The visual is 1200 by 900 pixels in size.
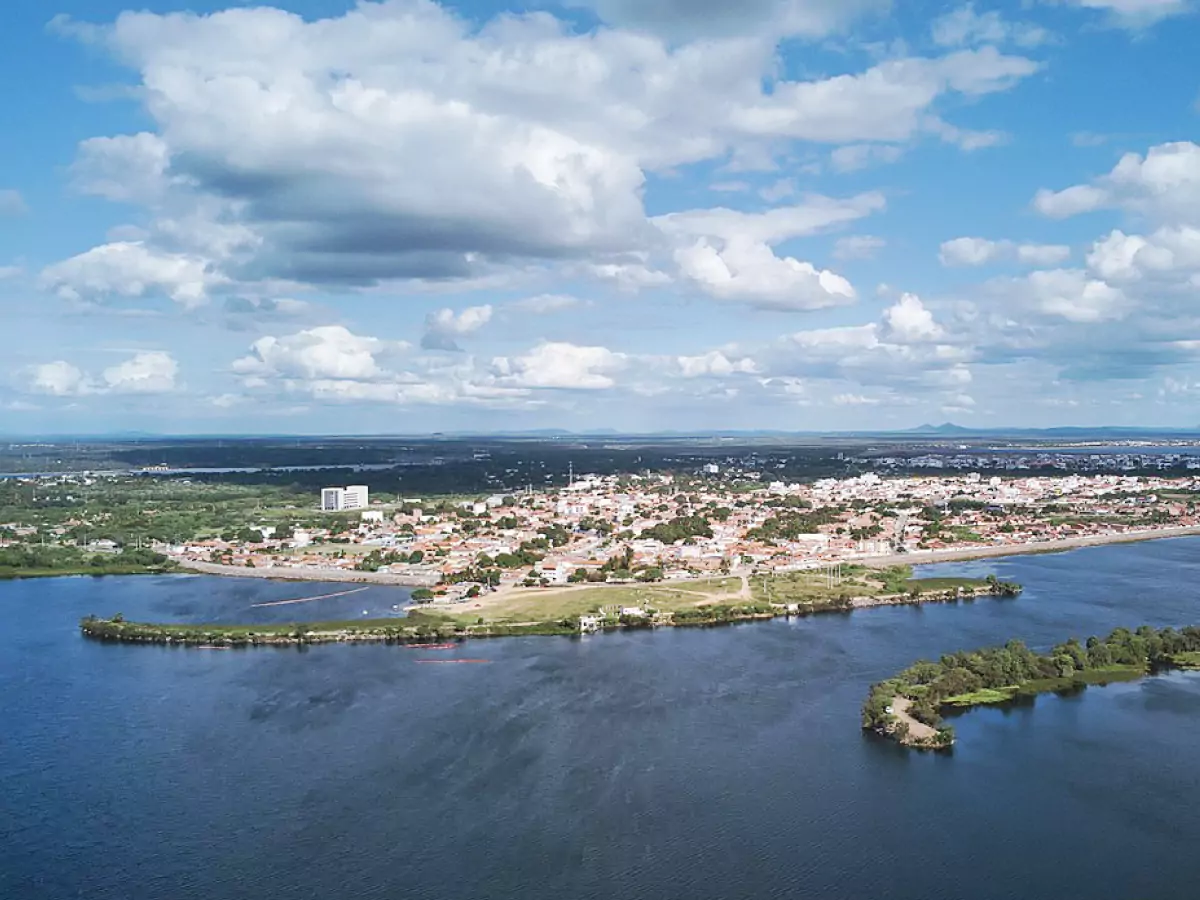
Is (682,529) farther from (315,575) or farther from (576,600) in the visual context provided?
(315,575)

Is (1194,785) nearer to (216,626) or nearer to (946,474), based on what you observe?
(216,626)

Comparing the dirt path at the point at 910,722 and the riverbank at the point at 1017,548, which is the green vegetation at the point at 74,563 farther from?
the dirt path at the point at 910,722

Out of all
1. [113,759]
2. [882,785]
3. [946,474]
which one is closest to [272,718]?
[113,759]

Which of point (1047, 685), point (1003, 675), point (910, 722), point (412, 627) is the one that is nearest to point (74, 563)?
point (412, 627)

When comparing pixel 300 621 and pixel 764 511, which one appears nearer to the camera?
pixel 300 621

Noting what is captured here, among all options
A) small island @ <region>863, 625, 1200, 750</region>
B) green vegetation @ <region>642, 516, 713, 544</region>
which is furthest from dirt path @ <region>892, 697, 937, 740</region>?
green vegetation @ <region>642, 516, 713, 544</region>

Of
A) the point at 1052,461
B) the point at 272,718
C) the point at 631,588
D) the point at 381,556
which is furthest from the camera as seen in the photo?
the point at 1052,461
